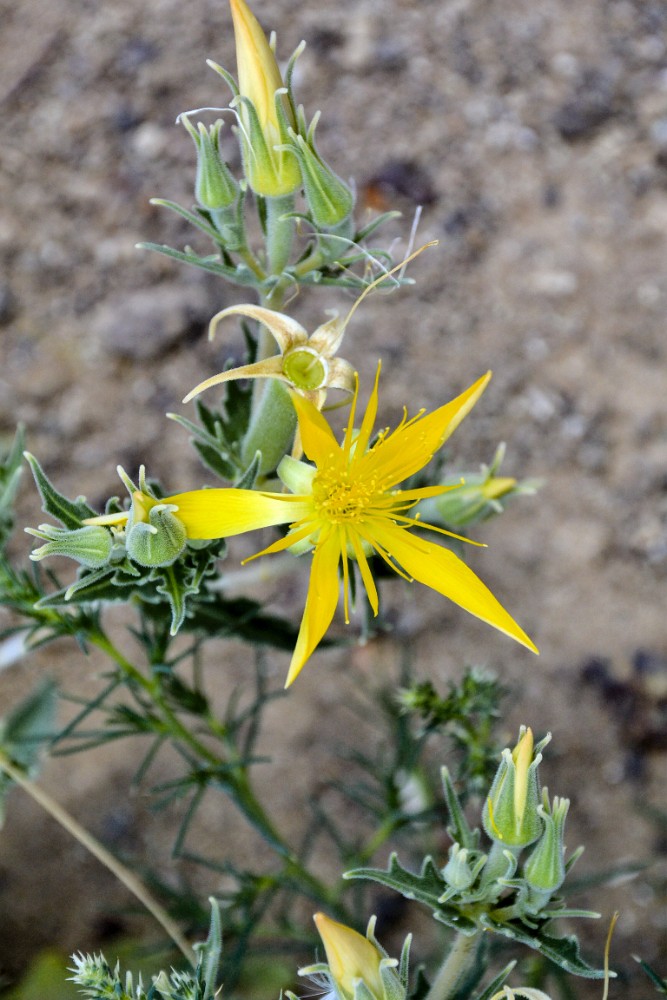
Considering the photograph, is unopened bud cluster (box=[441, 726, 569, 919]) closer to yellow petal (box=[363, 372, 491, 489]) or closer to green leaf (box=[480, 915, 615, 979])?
green leaf (box=[480, 915, 615, 979])

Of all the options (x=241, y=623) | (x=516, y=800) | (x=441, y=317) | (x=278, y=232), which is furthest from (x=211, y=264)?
(x=441, y=317)

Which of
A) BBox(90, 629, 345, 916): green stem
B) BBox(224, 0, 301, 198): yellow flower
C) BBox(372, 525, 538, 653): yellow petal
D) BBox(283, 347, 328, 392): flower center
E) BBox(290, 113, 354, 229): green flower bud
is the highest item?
BBox(224, 0, 301, 198): yellow flower

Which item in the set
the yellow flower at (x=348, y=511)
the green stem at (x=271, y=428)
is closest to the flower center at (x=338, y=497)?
the yellow flower at (x=348, y=511)

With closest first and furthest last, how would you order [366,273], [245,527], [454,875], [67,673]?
[454,875], [245,527], [366,273], [67,673]

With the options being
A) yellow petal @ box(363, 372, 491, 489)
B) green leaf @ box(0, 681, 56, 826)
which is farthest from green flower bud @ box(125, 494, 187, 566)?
green leaf @ box(0, 681, 56, 826)

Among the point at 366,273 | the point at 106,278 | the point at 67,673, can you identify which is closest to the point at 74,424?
the point at 106,278

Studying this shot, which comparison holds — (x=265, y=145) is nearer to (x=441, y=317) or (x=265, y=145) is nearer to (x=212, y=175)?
(x=212, y=175)

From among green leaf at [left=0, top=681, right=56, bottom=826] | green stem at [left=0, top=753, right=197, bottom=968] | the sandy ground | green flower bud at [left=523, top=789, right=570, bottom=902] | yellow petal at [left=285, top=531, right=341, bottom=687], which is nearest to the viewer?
green flower bud at [left=523, top=789, right=570, bottom=902]

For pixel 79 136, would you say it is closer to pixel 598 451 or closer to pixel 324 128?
pixel 324 128
